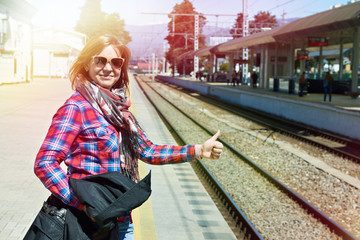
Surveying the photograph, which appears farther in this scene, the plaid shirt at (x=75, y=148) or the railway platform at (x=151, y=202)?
the railway platform at (x=151, y=202)

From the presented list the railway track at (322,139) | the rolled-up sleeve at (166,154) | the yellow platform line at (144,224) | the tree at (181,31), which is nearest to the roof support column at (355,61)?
the railway track at (322,139)

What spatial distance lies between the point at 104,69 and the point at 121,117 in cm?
30

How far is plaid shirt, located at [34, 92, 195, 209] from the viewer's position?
6.67ft

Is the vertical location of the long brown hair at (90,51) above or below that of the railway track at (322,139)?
above

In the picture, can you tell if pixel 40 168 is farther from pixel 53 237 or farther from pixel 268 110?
pixel 268 110

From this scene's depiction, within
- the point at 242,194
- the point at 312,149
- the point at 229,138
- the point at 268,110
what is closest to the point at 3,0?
the point at 268,110

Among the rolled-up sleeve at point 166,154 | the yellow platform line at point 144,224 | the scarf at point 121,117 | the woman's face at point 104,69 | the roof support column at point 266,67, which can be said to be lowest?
the yellow platform line at point 144,224

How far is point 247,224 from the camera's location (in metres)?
6.11

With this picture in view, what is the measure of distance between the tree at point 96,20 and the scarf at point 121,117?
93.3 metres

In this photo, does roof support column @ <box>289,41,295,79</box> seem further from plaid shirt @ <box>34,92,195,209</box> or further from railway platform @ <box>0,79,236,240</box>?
plaid shirt @ <box>34,92,195,209</box>

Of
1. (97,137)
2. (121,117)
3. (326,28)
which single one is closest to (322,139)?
(326,28)

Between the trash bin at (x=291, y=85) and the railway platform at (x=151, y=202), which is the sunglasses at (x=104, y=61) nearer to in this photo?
the railway platform at (x=151, y=202)

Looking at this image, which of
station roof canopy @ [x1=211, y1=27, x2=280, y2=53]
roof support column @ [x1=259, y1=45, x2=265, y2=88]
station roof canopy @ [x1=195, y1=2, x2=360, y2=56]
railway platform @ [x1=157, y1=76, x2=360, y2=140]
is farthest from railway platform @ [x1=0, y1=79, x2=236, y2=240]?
roof support column @ [x1=259, y1=45, x2=265, y2=88]

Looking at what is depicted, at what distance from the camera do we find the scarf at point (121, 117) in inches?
85.5
